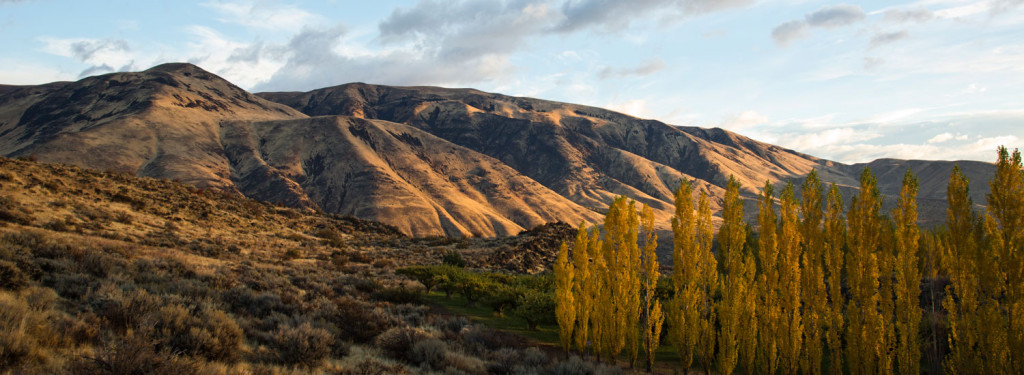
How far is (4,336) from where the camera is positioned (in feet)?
22.8

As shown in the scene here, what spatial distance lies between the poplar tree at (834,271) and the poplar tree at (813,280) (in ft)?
0.69

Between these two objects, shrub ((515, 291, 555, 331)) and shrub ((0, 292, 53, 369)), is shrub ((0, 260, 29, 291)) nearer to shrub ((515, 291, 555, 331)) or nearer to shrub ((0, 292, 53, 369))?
shrub ((0, 292, 53, 369))

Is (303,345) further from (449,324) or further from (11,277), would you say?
(11,277)

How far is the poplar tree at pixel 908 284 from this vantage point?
1336cm

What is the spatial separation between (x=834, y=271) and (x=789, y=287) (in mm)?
1728

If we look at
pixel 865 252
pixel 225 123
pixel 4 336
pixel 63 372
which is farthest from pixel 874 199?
pixel 225 123

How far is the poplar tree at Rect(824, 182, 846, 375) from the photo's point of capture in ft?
45.5

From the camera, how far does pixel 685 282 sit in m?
14.8

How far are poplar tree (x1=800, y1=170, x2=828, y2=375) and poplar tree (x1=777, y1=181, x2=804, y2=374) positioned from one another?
0.78 ft

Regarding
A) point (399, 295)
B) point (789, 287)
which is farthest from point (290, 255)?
point (789, 287)

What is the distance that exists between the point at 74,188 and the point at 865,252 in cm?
4881

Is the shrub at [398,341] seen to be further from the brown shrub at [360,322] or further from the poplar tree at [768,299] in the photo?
the poplar tree at [768,299]

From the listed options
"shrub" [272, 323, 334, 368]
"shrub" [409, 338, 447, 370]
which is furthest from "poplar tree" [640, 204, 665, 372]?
"shrub" [272, 323, 334, 368]

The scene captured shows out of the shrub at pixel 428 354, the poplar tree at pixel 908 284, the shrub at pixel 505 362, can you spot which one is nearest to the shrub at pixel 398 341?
the shrub at pixel 428 354
